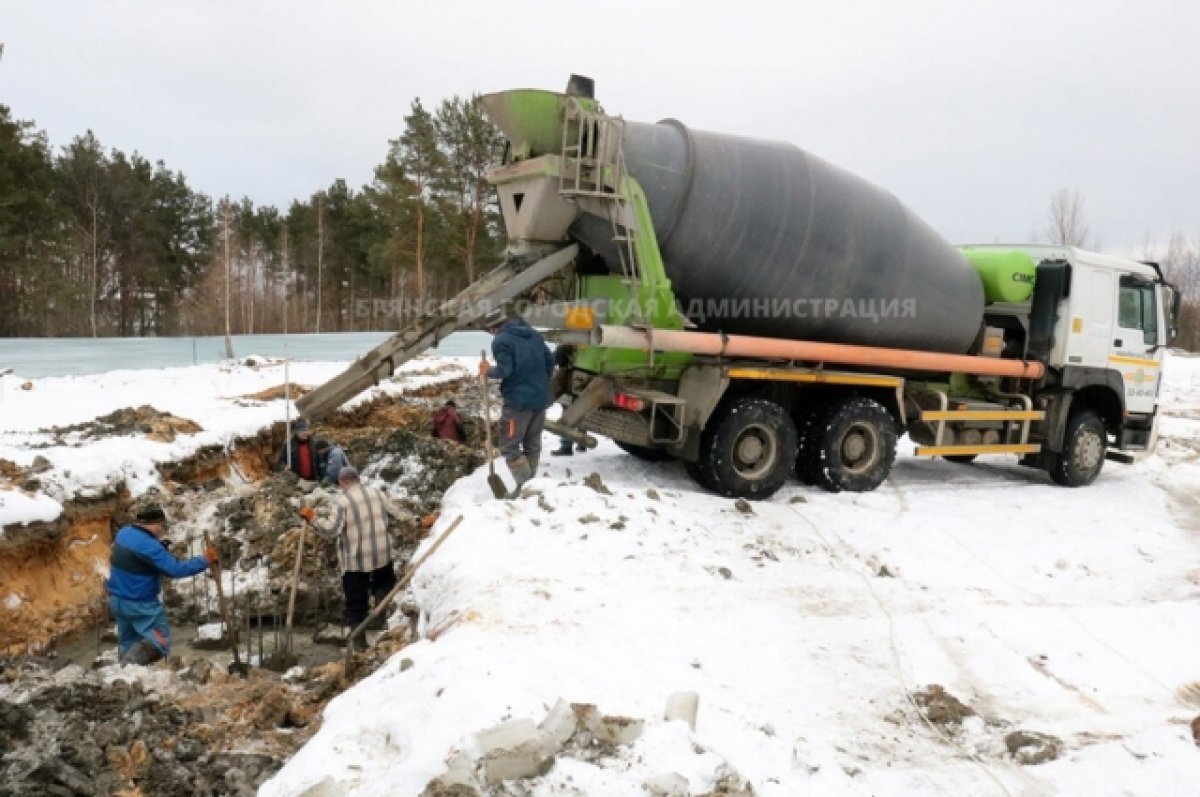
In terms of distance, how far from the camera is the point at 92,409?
10.5 meters

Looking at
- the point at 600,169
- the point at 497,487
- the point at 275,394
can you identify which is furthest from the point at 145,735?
the point at 275,394

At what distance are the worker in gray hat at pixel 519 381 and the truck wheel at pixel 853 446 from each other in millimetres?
2848

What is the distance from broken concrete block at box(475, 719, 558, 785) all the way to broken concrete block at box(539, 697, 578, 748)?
3cm

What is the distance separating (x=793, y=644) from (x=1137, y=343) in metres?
7.61

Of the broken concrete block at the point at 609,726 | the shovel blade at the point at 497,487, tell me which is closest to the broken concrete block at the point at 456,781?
the broken concrete block at the point at 609,726

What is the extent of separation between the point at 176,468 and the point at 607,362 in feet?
14.8

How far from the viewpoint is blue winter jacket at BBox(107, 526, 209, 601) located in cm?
495

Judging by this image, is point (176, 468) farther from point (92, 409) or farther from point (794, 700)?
point (794, 700)

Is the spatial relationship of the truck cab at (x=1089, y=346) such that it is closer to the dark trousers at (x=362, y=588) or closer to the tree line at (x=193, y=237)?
the dark trousers at (x=362, y=588)

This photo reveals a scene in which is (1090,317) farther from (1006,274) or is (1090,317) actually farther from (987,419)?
(987,419)

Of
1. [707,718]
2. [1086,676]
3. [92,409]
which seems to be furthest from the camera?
[92,409]

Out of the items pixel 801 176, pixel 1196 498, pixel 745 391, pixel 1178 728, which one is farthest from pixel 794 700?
pixel 1196 498

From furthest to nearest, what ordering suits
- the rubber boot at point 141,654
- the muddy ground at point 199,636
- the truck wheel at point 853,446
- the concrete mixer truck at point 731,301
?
1. the truck wheel at point 853,446
2. the concrete mixer truck at point 731,301
3. the rubber boot at point 141,654
4. the muddy ground at point 199,636

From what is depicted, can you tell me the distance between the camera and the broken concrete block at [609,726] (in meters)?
2.75
